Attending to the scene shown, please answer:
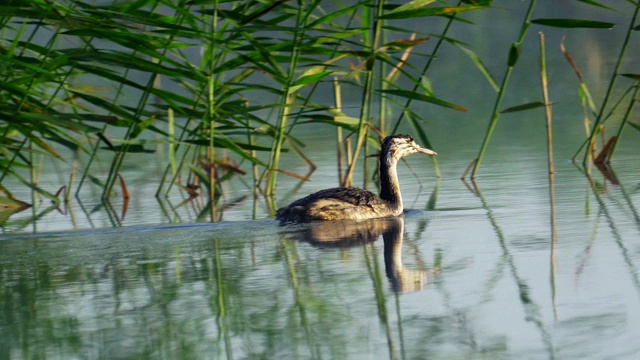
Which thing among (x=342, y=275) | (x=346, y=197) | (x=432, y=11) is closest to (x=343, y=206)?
(x=346, y=197)

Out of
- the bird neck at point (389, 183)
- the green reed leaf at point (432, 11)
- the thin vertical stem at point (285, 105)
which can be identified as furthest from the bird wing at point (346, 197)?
the green reed leaf at point (432, 11)

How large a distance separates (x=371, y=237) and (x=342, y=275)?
138 centimetres

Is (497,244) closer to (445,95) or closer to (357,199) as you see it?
(357,199)

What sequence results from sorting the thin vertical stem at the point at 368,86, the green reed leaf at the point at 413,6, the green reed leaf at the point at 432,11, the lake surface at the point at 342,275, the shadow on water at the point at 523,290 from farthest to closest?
1. the thin vertical stem at the point at 368,86
2. the green reed leaf at the point at 413,6
3. the green reed leaf at the point at 432,11
4. the lake surface at the point at 342,275
5. the shadow on water at the point at 523,290

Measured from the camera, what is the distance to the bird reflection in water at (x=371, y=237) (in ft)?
17.5

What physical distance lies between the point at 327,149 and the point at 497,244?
558 cm

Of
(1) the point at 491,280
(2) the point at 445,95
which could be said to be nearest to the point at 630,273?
(1) the point at 491,280

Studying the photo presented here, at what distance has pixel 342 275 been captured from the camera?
17.8 ft

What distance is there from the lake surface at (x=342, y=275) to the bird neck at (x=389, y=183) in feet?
0.56

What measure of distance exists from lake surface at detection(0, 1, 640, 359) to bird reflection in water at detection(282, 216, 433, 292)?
15 millimetres

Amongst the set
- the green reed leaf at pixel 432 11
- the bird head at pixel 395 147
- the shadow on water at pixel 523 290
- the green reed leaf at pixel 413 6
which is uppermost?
the green reed leaf at pixel 413 6

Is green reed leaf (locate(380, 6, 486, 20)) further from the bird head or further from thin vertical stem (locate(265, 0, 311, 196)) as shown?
the bird head

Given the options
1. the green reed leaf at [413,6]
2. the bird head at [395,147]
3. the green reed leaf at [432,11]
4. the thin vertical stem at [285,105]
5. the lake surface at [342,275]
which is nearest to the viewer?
the lake surface at [342,275]

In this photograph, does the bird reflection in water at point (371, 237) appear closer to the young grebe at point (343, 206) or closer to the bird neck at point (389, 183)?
the young grebe at point (343, 206)
